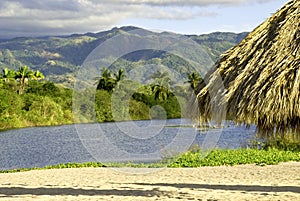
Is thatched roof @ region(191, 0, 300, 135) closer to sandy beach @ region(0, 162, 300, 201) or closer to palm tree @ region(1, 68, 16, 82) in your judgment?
sandy beach @ region(0, 162, 300, 201)

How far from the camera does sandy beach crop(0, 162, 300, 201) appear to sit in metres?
9.24

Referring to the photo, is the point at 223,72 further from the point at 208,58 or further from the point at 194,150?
the point at 194,150

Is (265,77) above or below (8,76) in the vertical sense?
below

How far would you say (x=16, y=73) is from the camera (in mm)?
55062

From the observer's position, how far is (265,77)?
18.8 ft

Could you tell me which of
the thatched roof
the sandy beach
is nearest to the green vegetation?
the sandy beach

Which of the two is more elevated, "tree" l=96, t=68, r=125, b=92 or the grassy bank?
"tree" l=96, t=68, r=125, b=92

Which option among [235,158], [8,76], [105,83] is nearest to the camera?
[235,158]

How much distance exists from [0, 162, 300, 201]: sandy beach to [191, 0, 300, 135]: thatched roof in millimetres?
3142

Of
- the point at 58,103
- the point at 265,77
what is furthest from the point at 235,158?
the point at 58,103

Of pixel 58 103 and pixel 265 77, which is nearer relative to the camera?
pixel 265 77

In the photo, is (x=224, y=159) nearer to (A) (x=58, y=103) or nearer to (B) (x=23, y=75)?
(A) (x=58, y=103)

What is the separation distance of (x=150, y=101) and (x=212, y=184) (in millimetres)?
38668

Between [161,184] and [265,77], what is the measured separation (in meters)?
5.49
